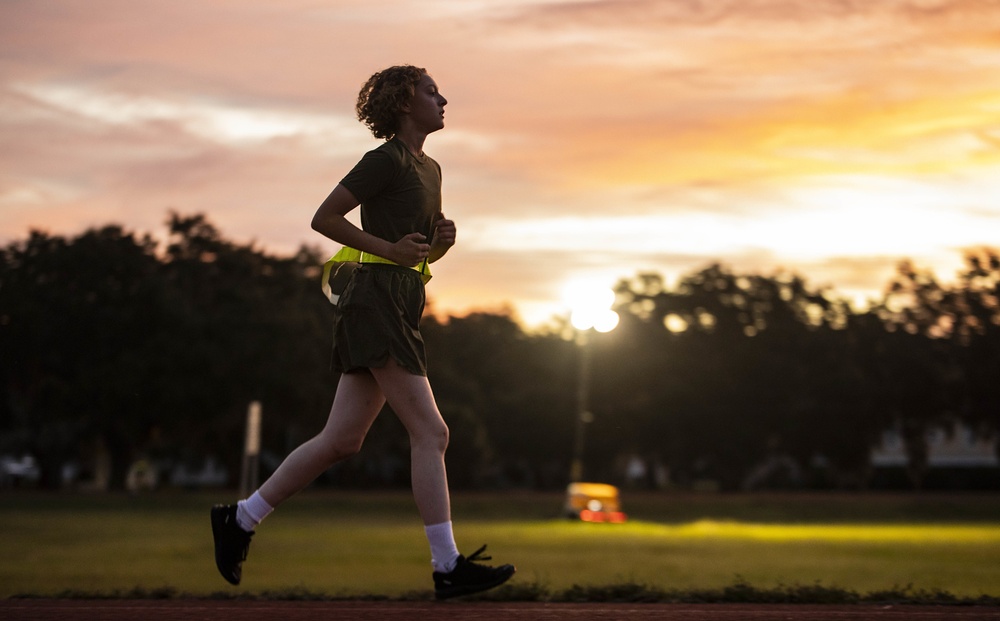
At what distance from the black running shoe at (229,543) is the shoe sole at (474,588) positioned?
877 mm

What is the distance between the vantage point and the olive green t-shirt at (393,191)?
Result: 5480 mm

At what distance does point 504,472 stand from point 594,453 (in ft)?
51.1

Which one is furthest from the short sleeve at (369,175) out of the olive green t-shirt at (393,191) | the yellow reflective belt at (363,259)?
the yellow reflective belt at (363,259)

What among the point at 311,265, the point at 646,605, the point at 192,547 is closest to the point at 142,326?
the point at 311,265

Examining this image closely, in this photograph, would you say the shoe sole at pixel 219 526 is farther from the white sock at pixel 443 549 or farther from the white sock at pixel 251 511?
the white sock at pixel 443 549

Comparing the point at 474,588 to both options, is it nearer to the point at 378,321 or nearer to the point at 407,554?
the point at 378,321

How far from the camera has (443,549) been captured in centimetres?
559

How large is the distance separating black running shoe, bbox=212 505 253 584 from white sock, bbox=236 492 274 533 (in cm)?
2

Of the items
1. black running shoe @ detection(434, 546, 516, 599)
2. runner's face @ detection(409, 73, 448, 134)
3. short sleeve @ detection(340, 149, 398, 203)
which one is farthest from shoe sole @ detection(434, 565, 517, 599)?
runner's face @ detection(409, 73, 448, 134)

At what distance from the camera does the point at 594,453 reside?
80000 millimetres

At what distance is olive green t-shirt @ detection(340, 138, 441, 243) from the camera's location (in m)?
5.48

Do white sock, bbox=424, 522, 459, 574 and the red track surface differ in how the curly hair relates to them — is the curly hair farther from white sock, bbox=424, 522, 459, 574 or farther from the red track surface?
the red track surface

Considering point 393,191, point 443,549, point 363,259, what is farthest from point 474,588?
point 393,191

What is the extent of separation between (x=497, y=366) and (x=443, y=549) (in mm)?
75066
